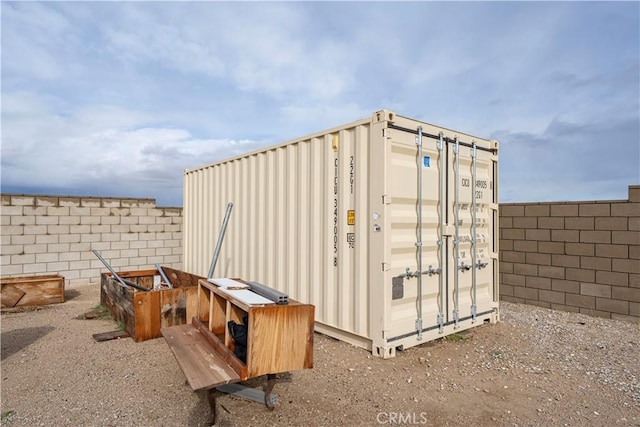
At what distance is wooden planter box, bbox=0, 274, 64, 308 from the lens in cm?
702

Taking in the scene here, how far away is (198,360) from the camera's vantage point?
3.23 m

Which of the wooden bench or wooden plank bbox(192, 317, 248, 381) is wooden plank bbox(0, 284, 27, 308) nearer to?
wooden plank bbox(192, 317, 248, 381)

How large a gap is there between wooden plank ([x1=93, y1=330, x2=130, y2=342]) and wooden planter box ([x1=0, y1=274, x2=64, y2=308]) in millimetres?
3021

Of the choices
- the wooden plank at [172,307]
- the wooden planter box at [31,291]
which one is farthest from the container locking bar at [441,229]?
the wooden planter box at [31,291]

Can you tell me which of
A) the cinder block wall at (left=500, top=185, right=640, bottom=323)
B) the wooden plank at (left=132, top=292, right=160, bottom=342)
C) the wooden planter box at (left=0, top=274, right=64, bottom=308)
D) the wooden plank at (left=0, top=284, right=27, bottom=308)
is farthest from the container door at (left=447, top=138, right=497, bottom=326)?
the wooden plank at (left=0, top=284, right=27, bottom=308)

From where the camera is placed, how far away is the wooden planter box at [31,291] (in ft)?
23.0

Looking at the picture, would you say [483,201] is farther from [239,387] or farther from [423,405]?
[239,387]

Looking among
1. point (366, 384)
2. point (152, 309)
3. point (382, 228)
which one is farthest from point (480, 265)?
point (152, 309)

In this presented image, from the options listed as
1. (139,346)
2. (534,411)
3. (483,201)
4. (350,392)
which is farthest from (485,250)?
(139,346)

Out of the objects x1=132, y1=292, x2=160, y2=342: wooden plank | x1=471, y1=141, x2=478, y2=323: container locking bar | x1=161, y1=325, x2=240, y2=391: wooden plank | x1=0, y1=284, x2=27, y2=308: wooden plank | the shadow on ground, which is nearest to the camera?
x1=161, y1=325, x2=240, y2=391: wooden plank

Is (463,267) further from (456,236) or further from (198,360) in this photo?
(198,360)

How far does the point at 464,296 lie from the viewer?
531 centimetres

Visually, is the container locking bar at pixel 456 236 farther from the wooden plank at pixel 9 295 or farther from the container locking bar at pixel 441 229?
the wooden plank at pixel 9 295

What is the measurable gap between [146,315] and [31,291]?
3818 mm
